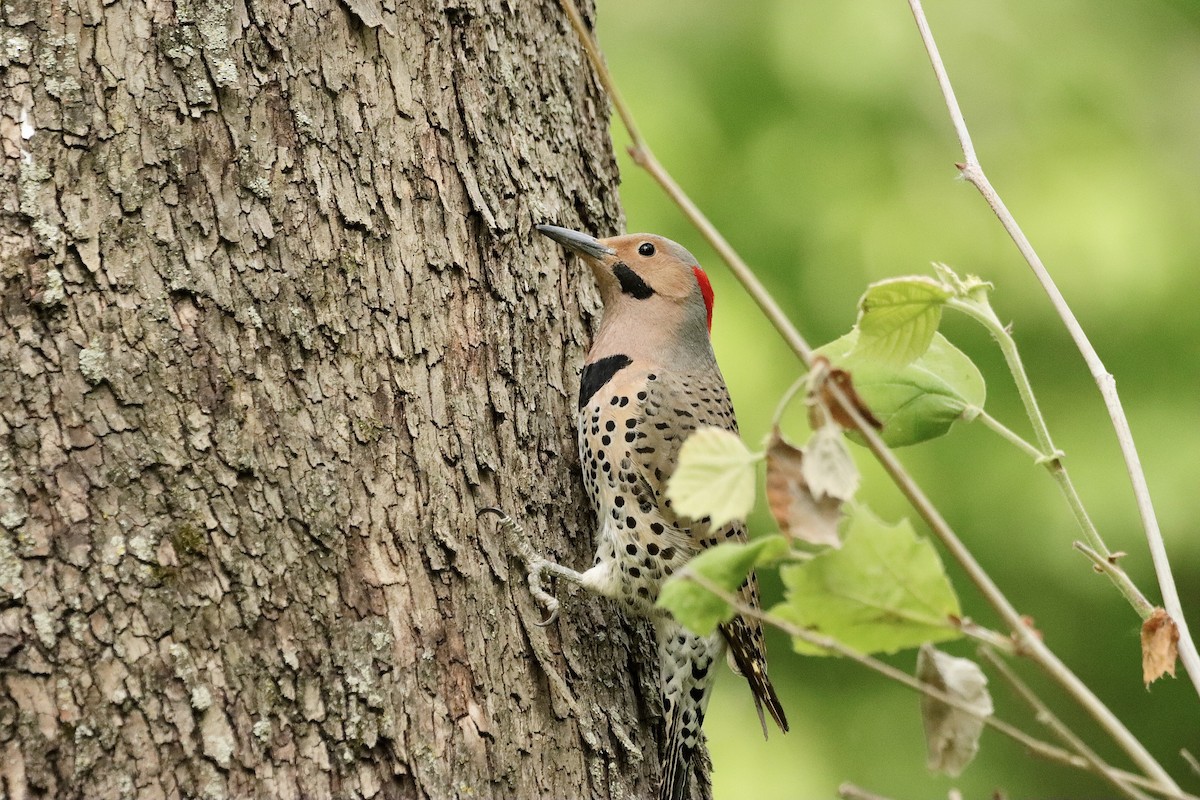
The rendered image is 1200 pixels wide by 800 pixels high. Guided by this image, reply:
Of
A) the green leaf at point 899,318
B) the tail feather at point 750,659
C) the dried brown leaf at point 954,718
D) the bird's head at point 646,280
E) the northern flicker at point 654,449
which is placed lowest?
the tail feather at point 750,659

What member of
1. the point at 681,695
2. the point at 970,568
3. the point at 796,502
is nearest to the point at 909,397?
the point at 796,502

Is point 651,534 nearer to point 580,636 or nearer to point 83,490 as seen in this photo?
point 580,636

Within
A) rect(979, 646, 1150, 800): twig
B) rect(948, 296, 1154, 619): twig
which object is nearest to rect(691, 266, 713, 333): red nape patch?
rect(948, 296, 1154, 619): twig

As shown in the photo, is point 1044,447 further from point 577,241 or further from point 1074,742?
point 577,241

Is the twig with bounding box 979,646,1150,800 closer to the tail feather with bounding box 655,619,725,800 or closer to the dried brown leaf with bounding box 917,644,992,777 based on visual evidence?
the dried brown leaf with bounding box 917,644,992,777

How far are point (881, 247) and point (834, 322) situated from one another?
359 millimetres

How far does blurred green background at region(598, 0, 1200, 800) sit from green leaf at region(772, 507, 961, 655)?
3.33 m

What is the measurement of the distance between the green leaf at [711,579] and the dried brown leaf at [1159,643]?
20.0 inches

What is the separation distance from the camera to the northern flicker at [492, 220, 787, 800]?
8.66ft

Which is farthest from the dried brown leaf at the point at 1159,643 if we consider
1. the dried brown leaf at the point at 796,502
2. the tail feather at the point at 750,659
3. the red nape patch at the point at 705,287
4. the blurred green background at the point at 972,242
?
the blurred green background at the point at 972,242

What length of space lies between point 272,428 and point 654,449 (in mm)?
1112

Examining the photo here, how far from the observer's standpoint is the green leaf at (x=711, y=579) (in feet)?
3.63

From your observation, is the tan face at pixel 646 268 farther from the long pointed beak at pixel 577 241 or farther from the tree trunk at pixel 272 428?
the tree trunk at pixel 272 428

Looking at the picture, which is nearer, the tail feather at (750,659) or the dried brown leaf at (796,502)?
the dried brown leaf at (796,502)
